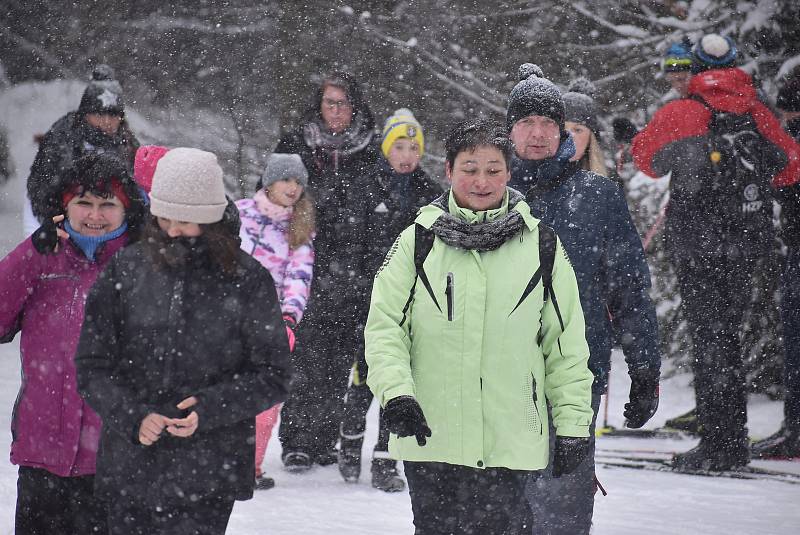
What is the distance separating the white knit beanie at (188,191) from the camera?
3332 millimetres

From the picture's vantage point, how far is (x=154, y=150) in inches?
197

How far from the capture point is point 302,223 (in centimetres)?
612

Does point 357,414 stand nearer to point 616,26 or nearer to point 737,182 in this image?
A: point 737,182

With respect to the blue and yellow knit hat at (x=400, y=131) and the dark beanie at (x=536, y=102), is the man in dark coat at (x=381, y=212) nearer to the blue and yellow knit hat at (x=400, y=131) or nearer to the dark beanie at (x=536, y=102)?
the blue and yellow knit hat at (x=400, y=131)

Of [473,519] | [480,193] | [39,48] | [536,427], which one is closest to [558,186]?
[480,193]

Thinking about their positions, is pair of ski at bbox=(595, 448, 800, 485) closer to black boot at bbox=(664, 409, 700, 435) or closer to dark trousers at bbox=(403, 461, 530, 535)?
black boot at bbox=(664, 409, 700, 435)

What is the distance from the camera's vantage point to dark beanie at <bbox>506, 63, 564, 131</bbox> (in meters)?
4.21

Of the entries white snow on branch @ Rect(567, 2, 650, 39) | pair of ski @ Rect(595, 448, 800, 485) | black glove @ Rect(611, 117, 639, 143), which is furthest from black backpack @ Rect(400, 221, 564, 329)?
white snow on branch @ Rect(567, 2, 650, 39)

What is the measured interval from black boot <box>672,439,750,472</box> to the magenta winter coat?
2.47 m

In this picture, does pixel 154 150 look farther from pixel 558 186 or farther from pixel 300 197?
pixel 558 186

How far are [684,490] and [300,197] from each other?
8.69 ft

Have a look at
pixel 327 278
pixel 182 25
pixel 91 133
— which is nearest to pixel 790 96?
pixel 327 278

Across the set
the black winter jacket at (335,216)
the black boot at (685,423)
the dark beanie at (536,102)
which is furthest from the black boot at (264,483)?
the black boot at (685,423)

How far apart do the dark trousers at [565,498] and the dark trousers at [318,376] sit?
274 centimetres
